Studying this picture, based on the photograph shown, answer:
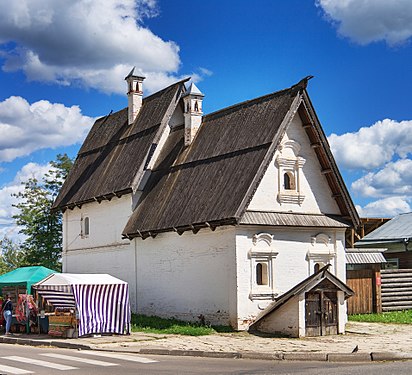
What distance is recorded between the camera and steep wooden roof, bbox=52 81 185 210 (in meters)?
31.2

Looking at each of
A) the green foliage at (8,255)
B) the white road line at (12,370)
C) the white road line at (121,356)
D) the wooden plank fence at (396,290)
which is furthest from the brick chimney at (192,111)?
the green foliage at (8,255)

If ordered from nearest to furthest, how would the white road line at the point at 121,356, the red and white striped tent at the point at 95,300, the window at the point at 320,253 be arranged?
the white road line at the point at 121,356 < the red and white striped tent at the point at 95,300 < the window at the point at 320,253

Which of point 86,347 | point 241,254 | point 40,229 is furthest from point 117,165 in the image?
point 40,229

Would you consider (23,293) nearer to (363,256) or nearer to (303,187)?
(303,187)

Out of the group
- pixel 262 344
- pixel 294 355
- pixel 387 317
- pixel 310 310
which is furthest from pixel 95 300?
pixel 387 317

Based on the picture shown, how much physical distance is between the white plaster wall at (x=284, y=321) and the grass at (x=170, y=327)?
4.15 ft

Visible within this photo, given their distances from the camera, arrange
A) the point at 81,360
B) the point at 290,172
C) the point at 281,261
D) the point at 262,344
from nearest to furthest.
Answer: the point at 81,360, the point at 262,344, the point at 281,261, the point at 290,172

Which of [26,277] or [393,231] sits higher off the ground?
[393,231]

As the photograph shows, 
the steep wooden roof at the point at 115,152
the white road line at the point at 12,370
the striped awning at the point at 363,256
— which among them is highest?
the steep wooden roof at the point at 115,152

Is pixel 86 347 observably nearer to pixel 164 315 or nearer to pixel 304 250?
pixel 164 315

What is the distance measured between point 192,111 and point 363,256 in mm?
10059

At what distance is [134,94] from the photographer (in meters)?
34.9

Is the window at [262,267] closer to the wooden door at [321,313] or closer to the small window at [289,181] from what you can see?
the wooden door at [321,313]

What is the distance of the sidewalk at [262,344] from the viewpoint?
17.8 metres
